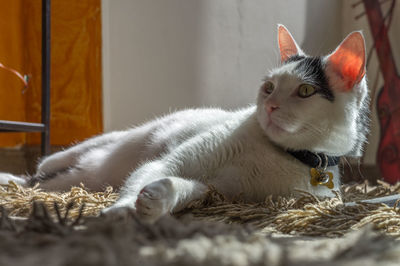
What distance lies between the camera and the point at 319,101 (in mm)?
988

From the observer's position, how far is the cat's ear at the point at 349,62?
3.29ft

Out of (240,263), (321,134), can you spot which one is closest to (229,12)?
(321,134)

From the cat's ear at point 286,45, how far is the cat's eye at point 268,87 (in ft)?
0.49

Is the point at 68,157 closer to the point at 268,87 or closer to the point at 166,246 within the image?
the point at 268,87

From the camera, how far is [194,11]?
2.25m

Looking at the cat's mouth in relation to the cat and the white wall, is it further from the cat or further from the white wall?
the white wall

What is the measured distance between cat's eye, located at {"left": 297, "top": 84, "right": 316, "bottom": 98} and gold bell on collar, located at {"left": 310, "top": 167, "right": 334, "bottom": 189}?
0.20 m

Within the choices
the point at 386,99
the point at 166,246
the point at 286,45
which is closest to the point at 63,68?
the point at 286,45

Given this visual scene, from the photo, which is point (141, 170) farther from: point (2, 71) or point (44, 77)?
point (2, 71)

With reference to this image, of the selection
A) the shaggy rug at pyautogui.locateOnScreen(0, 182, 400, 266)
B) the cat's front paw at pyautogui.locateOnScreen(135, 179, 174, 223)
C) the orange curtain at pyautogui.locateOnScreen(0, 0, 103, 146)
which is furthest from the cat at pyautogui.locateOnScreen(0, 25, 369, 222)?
the orange curtain at pyautogui.locateOnScreen(0, 0, 103, 146)

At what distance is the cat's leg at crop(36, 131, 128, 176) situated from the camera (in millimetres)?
1467

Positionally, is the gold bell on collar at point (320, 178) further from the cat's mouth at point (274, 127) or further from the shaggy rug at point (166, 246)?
the shaggy rug at point (166, 246)

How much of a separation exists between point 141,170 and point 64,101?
4.95ft

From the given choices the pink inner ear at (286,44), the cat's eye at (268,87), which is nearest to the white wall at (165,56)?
the pink inner ear at (286,44)
